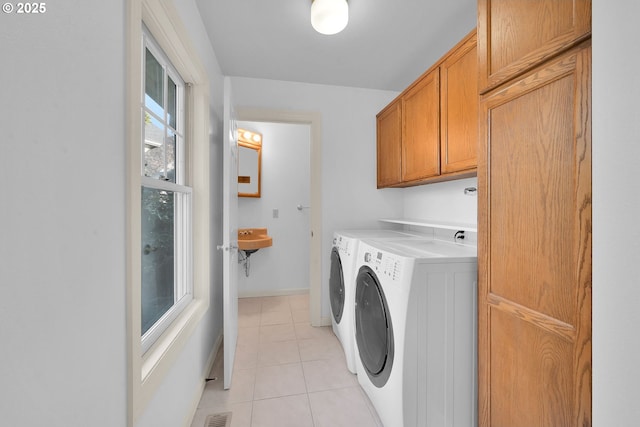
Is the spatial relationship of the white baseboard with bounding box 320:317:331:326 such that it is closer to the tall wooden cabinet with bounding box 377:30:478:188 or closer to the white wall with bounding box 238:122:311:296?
the white wall with bounding box 238:122:311:296

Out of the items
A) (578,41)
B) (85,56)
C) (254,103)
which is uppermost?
(254,103)

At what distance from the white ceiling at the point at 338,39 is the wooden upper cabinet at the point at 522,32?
680 millimetres

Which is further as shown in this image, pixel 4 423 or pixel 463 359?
pixel 463 359

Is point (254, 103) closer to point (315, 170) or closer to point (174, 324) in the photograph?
point (315, 170)

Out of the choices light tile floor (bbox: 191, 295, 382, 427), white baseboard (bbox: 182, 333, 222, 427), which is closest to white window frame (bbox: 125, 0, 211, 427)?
white baseboard (bbox: 182, 333, 222, 427)

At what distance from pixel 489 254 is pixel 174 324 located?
1574 millimetres

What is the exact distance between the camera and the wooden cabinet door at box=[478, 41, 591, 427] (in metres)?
0.78

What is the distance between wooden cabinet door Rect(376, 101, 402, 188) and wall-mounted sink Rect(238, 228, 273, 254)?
155cm

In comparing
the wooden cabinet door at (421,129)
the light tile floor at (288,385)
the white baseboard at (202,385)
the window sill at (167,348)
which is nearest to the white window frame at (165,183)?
the window sill at (167,348)

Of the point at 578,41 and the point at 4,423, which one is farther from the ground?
the point at 578,41

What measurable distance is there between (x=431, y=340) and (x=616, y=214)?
86 centimetres

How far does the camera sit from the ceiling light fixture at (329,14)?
1.49 meters

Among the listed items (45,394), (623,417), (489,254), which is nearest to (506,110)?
(489,254)

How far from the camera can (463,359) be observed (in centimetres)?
125
